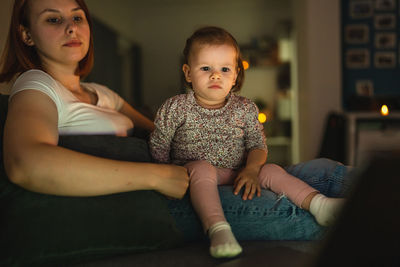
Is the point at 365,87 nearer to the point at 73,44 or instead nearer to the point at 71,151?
the point at 73,44

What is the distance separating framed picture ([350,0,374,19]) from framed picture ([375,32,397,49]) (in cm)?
34

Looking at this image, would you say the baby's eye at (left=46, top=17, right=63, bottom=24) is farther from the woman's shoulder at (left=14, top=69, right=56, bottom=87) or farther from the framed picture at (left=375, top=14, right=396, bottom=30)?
the framed picture at (left=375, top=14, right=396, bottom=30)

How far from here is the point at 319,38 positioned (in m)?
4.62

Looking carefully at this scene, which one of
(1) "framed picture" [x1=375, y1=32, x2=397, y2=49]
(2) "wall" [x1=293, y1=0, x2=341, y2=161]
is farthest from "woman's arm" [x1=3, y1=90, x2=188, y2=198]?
(1) "framed picture" [x1=375, y1=32, x2=397, y2=49]

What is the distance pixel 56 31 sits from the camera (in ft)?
4.21

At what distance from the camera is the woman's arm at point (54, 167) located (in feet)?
2.80

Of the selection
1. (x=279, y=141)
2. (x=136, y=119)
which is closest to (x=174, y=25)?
(x=279, y=141)

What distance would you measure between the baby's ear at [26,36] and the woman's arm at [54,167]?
40 centimetres

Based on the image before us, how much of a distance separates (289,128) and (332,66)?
2293 millimetres

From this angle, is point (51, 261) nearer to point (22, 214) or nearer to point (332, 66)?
point (22, 214)

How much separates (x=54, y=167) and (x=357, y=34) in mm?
5149

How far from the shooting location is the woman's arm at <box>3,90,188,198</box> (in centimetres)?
85

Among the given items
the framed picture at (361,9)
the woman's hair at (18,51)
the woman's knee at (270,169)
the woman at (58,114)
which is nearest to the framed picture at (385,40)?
the framed picture at (361,9)

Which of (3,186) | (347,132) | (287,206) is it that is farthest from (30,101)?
(347,132)
